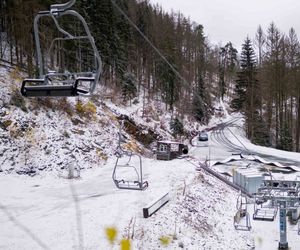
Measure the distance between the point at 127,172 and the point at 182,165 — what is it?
3.54 meters

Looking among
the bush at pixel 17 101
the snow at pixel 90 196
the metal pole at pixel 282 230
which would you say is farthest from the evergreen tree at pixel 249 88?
the metal pole at pixel 282 230

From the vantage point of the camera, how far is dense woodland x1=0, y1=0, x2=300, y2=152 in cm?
2759

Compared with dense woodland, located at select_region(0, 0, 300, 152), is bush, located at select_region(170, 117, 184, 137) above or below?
below

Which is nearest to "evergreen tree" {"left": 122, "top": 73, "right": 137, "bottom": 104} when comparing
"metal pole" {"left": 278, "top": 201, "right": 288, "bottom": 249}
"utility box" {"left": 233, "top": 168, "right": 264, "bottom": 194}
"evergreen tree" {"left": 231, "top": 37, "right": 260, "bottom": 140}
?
"evergreen tree" {"left": 231, "top": 37, "right": 260, "bottom": 140}

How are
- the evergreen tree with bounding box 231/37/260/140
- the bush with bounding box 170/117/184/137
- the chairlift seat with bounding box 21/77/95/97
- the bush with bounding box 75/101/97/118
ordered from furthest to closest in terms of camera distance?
the evergreen tree with bounding box 231/37/260/140 → the bush with bounding box 170/117/184/137 → the bush with bounding box 75/101/97/118 → the chairlift seat with bounding box 21/77/95/97

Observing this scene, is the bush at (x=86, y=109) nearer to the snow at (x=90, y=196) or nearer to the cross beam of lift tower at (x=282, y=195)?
the snow at (x=90, y=196)

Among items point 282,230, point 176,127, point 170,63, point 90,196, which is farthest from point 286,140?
point 90,196

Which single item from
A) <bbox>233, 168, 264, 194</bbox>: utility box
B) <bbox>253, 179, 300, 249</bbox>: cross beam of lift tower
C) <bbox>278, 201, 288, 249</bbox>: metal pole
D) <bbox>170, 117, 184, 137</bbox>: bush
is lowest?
<bbox>278, 201, 288, 249</bbox>: metal pole

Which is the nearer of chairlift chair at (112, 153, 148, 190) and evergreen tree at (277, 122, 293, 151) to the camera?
chairlift chair at (112, 153, 148, 190)

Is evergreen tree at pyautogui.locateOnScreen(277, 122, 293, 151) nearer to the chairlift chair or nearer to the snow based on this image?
the snow

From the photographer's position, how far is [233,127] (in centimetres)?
4831

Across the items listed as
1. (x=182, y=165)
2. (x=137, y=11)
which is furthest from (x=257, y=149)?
(x=137, y=11)

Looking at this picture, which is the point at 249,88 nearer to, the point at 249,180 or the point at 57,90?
the point at 249,180

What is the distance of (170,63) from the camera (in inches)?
1615
